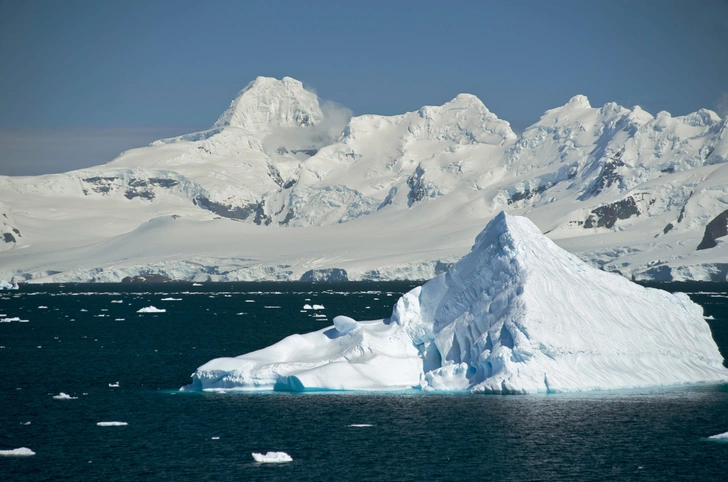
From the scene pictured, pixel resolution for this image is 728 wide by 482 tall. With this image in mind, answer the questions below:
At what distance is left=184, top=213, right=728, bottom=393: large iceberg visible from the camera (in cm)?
4759

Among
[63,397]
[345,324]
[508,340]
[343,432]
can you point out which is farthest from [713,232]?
[343,432]

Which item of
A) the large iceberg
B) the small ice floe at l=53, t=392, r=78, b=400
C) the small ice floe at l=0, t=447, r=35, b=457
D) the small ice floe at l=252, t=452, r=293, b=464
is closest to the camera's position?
the small ice floe at l=252, t=452, r=293, b=464

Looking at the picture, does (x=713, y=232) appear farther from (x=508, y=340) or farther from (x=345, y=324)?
(x=508, y=340)

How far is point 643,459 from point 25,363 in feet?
147

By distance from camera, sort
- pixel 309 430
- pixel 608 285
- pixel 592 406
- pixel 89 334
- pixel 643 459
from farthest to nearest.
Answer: pixel 89 334
pixel 608 285
pixel 592 406
pixel 309 430
pixel 643 459

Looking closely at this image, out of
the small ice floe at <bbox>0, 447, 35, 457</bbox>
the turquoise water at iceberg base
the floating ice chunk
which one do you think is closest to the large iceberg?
the floating ice chunk

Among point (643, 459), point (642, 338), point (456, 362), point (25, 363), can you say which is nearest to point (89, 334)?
point (25, 363)

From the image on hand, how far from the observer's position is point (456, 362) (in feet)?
167

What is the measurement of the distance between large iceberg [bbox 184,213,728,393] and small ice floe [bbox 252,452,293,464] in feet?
42.7

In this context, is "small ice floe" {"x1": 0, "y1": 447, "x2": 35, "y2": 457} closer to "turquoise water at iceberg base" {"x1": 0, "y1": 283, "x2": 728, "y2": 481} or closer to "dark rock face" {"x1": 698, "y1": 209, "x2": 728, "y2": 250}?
"turquoise water at iceberg base" {"x1": 0, "y1": 283, "x2": 728, "y2": 481}

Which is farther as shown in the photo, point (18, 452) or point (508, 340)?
point (508, 340)

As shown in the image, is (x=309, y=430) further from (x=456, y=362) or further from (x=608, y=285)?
(x=608, y=285)

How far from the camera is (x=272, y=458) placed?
3622cm

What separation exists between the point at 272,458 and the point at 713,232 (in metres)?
168
